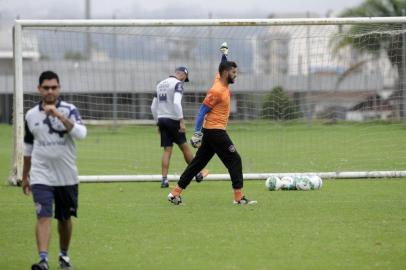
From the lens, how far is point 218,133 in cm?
1311

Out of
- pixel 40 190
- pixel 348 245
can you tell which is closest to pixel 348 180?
pixel 348 245

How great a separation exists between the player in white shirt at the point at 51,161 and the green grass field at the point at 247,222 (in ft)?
2.13

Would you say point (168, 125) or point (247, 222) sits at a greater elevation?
point (168, 125)

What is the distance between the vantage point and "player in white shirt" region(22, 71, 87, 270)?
8469mm

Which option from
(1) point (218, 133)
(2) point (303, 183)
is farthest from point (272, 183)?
(1) point (218, 133)

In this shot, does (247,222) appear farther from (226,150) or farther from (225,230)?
(226,150)

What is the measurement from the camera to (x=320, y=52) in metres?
18.5

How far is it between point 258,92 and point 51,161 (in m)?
11.6

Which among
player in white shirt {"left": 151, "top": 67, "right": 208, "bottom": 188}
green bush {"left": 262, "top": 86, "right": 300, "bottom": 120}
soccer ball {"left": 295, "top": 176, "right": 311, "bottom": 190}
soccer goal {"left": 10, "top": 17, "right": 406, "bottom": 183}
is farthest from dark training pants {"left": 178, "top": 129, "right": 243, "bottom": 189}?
green bush {"left": 262, "top": 86, "right": 300, "bottom": 120}

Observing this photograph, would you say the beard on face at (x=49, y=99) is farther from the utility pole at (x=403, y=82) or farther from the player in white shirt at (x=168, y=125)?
the utility pole at (x=403, y=82)

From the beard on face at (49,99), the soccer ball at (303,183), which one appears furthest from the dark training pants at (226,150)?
the beard on face at (49,99)

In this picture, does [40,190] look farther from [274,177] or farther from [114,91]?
[114,91]

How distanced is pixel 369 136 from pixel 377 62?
3.20 metres

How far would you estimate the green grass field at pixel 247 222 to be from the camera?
362 inches
